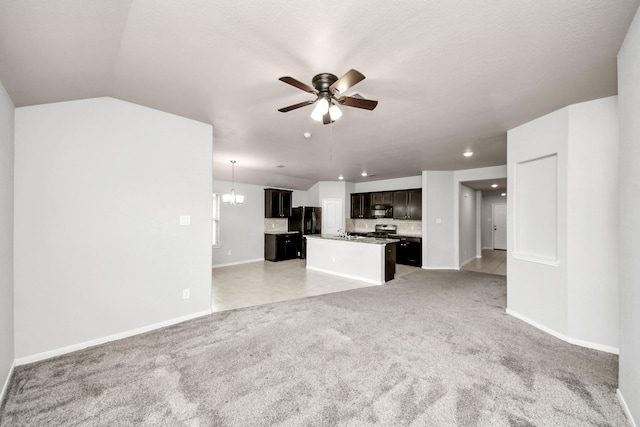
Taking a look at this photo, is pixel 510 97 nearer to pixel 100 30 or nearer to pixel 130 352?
pixel 100 30

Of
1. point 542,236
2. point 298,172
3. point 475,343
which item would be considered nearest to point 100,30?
point 475,343

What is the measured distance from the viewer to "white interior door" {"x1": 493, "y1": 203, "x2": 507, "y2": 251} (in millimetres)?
10289

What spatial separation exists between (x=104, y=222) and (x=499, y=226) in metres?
12.4

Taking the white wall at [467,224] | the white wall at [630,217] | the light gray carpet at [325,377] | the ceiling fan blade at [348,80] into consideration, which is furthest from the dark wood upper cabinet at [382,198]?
the ceiling fan blade at [348,80]

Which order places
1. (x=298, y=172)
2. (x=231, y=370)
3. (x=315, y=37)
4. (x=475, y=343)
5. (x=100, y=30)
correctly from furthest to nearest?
1. (x=298, y=172)
2. (x=475, y=343)
3. (x=231, y=370)
4. (x=315, y=37)
5. (x=100, y=30)

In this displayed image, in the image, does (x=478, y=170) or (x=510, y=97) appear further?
(x=478, y=170)

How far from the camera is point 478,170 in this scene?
21.1 feet

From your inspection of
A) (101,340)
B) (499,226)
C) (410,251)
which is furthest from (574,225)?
(499,226)

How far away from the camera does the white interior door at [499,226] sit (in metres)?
10.3

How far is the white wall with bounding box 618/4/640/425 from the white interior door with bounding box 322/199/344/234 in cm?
701

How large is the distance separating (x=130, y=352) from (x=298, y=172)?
5.41m

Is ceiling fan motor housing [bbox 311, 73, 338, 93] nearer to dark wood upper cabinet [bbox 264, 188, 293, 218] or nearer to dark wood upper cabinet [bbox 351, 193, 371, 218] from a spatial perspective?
dark wood upper cabinet [bbox 264, 188, 293, 218]

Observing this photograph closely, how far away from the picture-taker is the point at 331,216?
8781 millimetres

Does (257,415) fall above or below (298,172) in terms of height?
below
